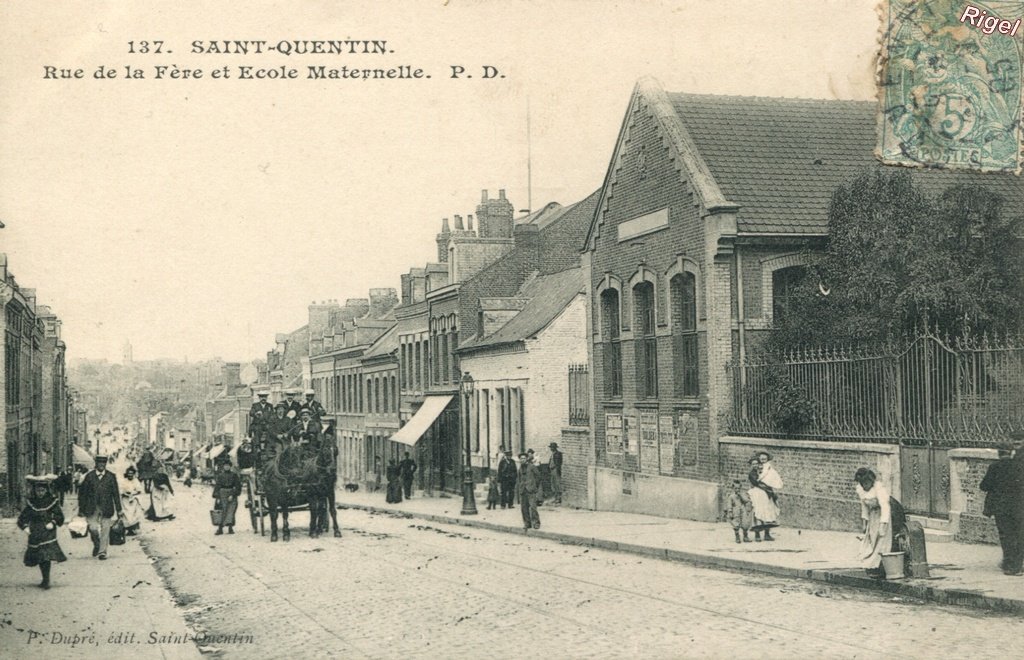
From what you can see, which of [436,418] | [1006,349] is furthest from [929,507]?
[436,418]

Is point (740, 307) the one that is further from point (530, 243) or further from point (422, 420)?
point (422, 420)

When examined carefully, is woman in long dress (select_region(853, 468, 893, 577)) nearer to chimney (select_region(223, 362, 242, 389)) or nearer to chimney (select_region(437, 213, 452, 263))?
chimney (select_region(437, 213, 452, 263))

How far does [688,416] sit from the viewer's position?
2177cm

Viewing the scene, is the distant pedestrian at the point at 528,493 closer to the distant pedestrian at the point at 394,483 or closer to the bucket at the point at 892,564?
the bucket at the point at 892,564

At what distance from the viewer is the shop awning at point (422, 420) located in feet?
123

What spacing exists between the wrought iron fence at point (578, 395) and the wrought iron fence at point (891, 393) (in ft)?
23.8

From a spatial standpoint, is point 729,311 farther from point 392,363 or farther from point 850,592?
point 392,363

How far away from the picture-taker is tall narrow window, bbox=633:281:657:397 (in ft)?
77.7

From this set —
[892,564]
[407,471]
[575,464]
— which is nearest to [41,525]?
[892,564]

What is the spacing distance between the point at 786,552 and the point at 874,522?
115 inches

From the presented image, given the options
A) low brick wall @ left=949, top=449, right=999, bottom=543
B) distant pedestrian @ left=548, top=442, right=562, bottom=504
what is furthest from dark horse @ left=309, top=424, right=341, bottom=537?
low brick wall @ left=949, top=449, right=999, bottom=543

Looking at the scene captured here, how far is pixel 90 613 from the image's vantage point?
11750mm

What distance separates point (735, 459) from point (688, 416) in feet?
6.34

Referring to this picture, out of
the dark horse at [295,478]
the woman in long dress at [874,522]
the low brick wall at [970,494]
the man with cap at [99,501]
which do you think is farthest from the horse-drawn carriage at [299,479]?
the low brick wall at [970,494]
